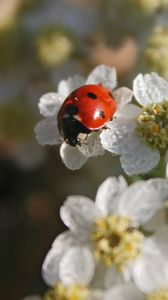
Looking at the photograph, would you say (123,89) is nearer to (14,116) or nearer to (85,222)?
(85,222)

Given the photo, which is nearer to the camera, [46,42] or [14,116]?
[46,42]

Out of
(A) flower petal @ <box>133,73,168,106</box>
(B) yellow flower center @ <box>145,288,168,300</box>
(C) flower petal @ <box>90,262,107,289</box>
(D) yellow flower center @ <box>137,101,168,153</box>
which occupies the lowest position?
(B) yellow flower center @ <box>145,288,168,300</box>

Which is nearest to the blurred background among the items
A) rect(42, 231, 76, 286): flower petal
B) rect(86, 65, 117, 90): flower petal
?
rect(86, 65, 117, 90): flower petal

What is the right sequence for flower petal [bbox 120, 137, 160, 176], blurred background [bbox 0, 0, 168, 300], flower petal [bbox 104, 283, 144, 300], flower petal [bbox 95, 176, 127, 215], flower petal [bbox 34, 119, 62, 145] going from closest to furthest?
flower petal [bbox 104, 283, 144, 300]
flower petal [bbox 95, 176, 127, 215]
flower petal [bbox 120, 137, 160, 176]
flower petal [bbox 34, 119, 62, 145]
blurred background [bbox 0, 0, 168, 300]

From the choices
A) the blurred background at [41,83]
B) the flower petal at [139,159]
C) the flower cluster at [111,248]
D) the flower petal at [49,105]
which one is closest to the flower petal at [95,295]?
the flower cluster at [111,248]

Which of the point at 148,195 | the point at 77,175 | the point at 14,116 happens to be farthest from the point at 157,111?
the point at 77,175

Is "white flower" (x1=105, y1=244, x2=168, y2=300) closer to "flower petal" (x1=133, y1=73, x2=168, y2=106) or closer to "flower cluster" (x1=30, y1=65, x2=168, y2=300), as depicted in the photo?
"flower cluster" (x1=30, y1=65, x2=168, y2=300)

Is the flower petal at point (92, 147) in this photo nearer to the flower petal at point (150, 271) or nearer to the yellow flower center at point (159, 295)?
the flower petal at point (150, 271)
